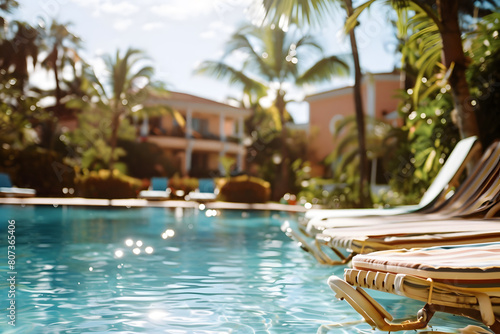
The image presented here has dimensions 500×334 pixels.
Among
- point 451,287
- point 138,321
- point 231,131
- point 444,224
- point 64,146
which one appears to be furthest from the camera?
point 231,131

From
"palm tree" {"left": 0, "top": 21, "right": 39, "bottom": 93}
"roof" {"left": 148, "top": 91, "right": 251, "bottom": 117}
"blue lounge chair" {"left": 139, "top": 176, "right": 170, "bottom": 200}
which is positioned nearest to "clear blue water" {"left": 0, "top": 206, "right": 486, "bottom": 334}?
"blue lounge chair" {"left": 139, "top": 176, "right": 170, "bottom": 200}

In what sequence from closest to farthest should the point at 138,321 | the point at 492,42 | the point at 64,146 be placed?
1. the point at 138,321
2. the point at 492,42
3. the point at 64,146

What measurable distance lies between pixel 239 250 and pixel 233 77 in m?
17.0

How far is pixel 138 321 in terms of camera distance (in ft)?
14.7

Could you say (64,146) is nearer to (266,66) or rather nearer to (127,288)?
(266,66)

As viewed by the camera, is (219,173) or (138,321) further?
(219,173)

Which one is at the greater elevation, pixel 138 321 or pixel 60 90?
pixel 60 90

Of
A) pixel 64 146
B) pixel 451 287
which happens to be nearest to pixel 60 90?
pixel 64 146

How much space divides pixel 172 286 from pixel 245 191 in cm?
1688

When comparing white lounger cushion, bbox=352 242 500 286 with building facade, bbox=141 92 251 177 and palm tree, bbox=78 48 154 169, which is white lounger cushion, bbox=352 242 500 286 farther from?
building facade, bbox=141 92 251 177

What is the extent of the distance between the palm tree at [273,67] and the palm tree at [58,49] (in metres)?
11.1

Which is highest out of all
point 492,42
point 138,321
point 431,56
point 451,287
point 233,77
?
point 233,77

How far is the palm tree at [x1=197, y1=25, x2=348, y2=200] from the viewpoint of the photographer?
81.5ft

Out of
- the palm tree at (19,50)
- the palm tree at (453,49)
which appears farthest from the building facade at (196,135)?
the palm tree at (453,49)
